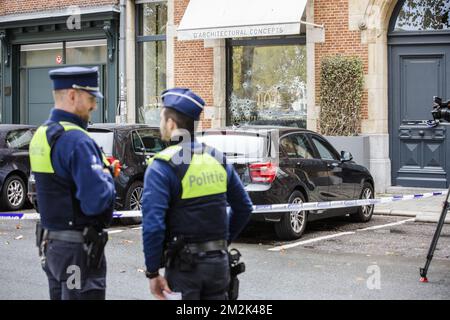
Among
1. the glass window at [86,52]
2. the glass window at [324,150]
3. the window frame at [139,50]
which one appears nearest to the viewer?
the glass window at [324,150]

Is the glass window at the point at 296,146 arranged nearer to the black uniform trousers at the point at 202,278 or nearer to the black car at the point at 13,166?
the black car at the point at 13,166

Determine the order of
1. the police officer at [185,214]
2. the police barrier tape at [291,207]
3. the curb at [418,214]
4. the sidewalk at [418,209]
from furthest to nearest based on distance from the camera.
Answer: the sidewalk at [418,209]
the curb at [418,214]
the police barrier tape at [291,207]
the police officer at [185,214]

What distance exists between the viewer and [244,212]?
449 centimetres

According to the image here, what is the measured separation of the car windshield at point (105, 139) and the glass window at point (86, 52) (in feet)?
30.8

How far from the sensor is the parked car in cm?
1187

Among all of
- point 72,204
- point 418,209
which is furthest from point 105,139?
point 72,204

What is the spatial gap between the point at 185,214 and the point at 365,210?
8.67 meters

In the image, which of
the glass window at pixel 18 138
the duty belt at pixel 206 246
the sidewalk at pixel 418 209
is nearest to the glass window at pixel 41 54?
the glass window at pixel 18 138

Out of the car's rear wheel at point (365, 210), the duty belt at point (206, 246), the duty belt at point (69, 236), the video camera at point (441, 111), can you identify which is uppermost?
the video camera at point (441, 111)

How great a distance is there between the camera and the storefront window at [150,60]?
20219mm

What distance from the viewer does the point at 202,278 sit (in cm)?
397

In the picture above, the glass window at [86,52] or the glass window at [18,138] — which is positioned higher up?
the glass window at [86,52]

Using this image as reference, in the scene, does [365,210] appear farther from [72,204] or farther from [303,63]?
[72,204]
